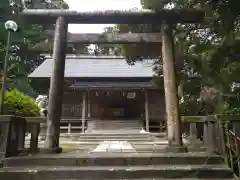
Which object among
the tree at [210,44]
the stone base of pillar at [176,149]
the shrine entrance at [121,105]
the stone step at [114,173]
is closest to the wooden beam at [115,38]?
the tree at [210,44]

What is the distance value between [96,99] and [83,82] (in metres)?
1.71

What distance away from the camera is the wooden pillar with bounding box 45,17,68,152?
5121 millimetres

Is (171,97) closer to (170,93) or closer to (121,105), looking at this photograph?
(170,93)

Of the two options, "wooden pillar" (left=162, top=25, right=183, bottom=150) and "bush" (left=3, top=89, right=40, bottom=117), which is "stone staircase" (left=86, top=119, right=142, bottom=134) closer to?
"bush" (left=3, top=89, right=40, bottom=117)

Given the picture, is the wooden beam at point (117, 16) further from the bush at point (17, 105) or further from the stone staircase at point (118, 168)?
the stone staircase at point (118, 168)

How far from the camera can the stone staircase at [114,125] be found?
51.3ft

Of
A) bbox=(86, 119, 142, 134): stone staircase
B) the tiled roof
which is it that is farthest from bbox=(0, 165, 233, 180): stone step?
the tiled roof

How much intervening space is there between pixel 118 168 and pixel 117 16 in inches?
144

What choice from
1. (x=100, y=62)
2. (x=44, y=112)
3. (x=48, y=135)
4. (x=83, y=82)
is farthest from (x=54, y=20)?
(x=100, y=62)

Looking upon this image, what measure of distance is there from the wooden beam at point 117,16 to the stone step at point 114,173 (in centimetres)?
355

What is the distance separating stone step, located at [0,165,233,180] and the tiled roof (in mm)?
11751

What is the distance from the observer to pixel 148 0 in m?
5.26

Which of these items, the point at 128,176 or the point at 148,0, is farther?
the point at 148,0

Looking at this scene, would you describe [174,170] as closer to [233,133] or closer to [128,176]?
[128,176]
